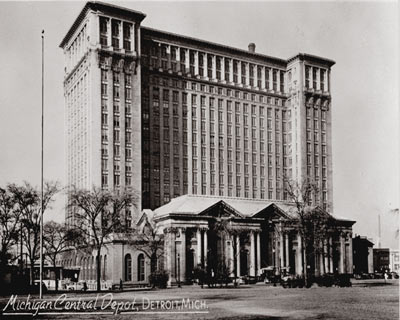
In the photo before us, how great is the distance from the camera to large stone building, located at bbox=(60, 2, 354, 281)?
99.6 meters

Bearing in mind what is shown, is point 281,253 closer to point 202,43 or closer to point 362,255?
point 362,255

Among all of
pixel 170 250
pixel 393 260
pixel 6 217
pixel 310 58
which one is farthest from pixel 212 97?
pixel 393 260

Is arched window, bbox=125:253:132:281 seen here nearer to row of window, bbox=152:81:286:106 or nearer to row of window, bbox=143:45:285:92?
row of window, bbox=152:81:286:106

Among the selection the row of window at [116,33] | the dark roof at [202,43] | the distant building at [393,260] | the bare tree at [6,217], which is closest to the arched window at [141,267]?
the bare tree at [6,217]

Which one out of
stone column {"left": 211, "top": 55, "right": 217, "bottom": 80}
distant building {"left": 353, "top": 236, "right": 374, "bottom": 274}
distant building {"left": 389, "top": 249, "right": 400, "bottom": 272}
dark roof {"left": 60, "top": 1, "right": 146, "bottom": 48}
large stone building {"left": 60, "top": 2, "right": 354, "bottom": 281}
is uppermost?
dark roof {"left": 60, "top": 1, "right": 146, "bottom": 48}

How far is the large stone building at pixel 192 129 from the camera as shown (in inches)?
3922

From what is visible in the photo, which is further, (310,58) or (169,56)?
(310,58)

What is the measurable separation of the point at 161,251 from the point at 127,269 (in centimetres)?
676

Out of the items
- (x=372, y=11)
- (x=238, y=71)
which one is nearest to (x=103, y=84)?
(x=238, y=71)

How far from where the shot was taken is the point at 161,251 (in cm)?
9012

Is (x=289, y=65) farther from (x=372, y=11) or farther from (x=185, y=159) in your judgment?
(x=372, y=11)

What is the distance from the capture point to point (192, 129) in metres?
121

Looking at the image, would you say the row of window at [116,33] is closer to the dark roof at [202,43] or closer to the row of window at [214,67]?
the dark roof at [202,43]

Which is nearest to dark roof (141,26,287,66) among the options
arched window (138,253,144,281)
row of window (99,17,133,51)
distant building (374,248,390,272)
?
row of window (99,17,133,51)
